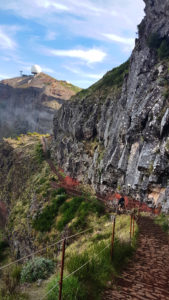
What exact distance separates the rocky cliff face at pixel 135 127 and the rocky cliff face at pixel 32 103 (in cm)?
7662

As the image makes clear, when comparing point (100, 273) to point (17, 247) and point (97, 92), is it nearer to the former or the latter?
point (17, 247)

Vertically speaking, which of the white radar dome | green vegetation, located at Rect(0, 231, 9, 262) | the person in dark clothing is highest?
the white radar dome

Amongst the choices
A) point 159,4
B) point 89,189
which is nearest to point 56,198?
point 89,189

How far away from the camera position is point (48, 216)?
26.4 metres

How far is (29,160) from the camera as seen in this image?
51688mm

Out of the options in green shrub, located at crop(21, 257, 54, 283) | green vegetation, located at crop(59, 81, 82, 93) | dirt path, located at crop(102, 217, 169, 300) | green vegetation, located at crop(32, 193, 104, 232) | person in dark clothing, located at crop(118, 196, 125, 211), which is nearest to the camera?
dirt path, located at crop(102, 217, 169, 300)

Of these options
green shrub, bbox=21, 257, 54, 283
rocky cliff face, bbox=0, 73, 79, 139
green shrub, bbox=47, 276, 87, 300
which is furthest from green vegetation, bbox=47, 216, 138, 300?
rocky cliff face, bbox=0, 73, 79, 139

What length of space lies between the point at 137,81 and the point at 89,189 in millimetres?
13004

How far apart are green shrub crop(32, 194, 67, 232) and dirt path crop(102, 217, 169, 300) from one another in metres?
16.5

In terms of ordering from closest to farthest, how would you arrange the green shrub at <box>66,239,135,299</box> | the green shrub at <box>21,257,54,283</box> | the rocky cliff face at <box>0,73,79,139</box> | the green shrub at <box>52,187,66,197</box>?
the green shrub at <box>66,239,135,299</box>
the green shrub at <box>21,257,54,283</box>
the green shrub at <box>52,187,66,197</box>
the rocky cliff face at <box>0,73,79,139</box>

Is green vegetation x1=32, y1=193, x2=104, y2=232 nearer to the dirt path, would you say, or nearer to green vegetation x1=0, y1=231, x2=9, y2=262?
green vegetation x1=0, y1=231, x2=9, y2=262

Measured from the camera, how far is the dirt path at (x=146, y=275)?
5742mm

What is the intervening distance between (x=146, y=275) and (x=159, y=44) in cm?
2391

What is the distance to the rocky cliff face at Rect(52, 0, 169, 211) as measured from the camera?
17.6 meters
